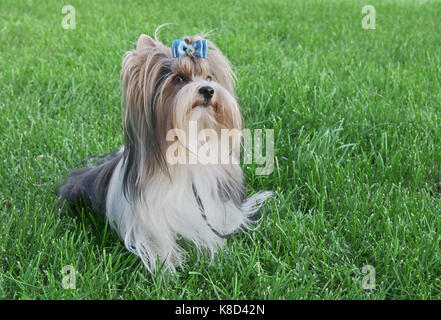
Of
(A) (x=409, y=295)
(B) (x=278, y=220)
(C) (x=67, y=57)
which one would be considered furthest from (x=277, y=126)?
(C) (x=67, y=57)

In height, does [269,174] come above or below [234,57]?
below

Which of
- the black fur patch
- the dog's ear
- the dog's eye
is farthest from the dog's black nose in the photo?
the black fur patch

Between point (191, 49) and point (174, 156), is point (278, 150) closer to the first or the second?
point (174, 156)

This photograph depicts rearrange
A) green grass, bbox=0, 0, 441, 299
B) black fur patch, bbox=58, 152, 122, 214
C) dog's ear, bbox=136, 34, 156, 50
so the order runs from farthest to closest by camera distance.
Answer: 1. black fur patch, bbox=58, 152, 122, 214
2. green grass, bbox=0, 0, 441, 299
3. dog's ear, bbox=136, 34, 156, 50

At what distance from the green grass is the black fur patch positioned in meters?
0.11

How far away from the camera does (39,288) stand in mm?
2793

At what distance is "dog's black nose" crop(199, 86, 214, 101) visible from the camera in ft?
8.55

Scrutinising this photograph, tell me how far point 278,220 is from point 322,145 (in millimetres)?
990

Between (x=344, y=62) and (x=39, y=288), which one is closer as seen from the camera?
(x=39, y=288)

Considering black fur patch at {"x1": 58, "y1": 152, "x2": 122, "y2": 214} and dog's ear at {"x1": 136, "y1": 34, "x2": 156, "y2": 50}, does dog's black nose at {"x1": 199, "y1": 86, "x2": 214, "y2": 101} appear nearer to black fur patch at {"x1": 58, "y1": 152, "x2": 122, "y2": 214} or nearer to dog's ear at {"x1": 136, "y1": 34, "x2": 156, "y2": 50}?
dog's ear at {"x1": 136, "y1": 34, "x2": 156, "y2": 50}

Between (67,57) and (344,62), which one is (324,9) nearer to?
(344,62)

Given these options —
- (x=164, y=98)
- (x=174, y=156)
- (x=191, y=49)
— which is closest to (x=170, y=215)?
(x=174, y=156)

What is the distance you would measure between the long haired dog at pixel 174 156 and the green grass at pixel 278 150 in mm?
170

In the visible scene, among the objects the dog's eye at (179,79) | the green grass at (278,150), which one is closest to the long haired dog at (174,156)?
the dog's eye at (179,79)
